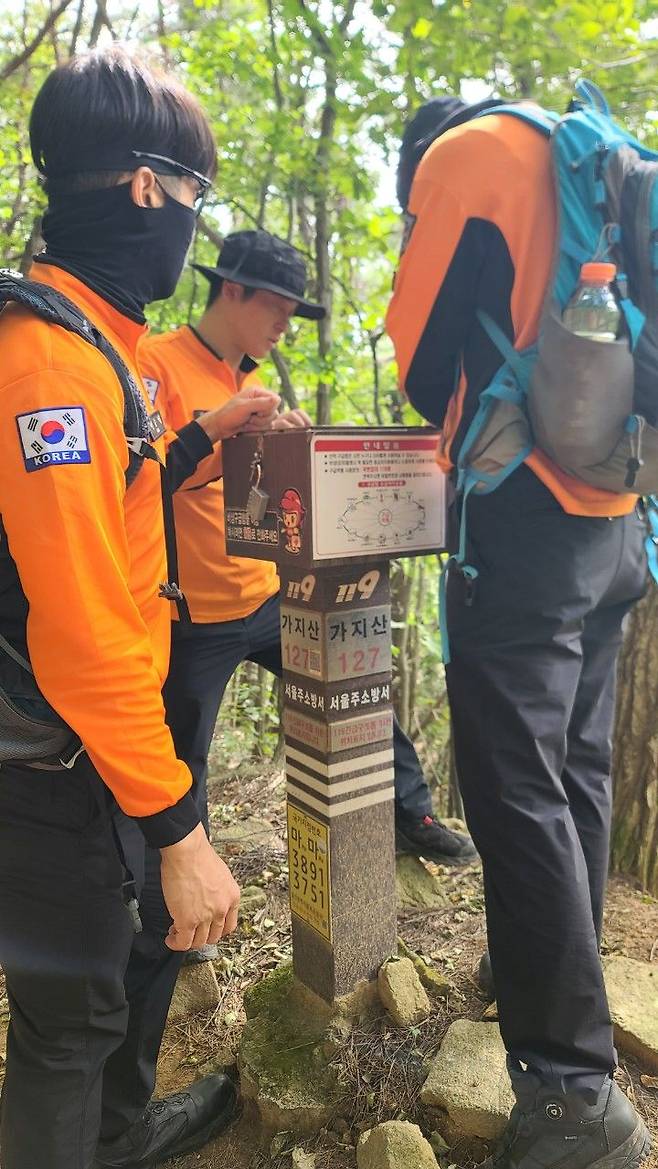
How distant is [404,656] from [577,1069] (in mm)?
5523

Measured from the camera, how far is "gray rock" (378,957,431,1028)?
2.22 m

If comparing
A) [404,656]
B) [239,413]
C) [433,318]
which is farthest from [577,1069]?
[404,656]

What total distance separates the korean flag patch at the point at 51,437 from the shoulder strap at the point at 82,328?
0.57 feet

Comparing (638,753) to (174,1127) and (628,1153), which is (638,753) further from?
(174,1127)

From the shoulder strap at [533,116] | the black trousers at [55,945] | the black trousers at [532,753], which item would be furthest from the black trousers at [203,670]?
the shoulder strap at [533,116]

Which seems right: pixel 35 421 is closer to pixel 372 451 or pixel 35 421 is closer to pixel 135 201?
pixel 135 201

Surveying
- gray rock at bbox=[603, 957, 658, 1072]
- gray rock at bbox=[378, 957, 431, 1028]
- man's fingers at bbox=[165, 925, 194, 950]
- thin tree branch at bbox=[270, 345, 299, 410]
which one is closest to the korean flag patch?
man's fingers at bbox=[165, 925, 194, 950]

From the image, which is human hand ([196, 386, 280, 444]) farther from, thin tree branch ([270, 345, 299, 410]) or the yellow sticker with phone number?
thin tree branch ([270, 345, 299, 410])

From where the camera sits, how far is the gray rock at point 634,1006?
84.7 inches

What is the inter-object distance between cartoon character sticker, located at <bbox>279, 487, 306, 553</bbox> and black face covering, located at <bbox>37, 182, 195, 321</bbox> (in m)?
0.58

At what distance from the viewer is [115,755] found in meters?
1.27

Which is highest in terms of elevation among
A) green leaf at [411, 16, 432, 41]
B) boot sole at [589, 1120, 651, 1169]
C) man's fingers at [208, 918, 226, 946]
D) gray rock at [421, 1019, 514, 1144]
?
green leaf at [411, 16, 432, 41]

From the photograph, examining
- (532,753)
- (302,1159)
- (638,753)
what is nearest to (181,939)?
(532,753)

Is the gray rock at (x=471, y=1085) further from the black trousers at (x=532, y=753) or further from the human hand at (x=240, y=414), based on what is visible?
the human hand at (x=240, y=414)
